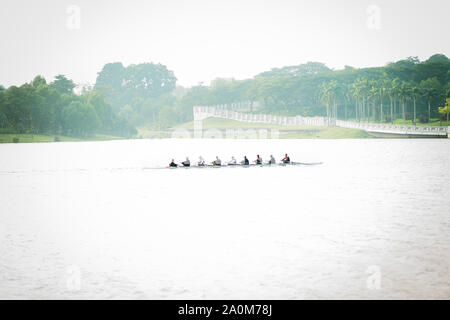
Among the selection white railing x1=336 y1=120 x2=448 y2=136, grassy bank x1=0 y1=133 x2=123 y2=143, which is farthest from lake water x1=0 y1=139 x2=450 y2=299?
grassy bank x1=0 y1=133 x2=123 y2=143

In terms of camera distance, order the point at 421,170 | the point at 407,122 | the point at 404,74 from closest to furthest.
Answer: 1. the point at 421,170
2. the point at 407,122
3. the point at 404,74

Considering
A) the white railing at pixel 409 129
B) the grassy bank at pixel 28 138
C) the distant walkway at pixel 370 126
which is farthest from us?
the grassy bank at pixel 28 138

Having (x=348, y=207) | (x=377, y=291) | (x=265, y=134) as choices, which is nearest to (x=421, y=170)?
Answer: (x=348, y=207)

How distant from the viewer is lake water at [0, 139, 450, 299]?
14.3 metres

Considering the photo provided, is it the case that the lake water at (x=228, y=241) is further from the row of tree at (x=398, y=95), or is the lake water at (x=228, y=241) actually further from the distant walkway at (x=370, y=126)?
the row of tree at (x=398, y=95)

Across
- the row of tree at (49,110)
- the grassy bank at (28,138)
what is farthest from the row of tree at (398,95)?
the grassy bank at (28,138)

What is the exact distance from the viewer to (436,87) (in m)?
164

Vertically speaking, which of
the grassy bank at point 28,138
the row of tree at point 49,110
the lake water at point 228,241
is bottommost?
the lake water at point 228,241

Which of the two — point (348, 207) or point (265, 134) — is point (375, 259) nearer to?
point (348, 207)

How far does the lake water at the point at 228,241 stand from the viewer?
564 inches

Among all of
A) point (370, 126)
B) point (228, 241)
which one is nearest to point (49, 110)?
point (370, 126)

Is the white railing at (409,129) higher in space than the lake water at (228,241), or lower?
higher
